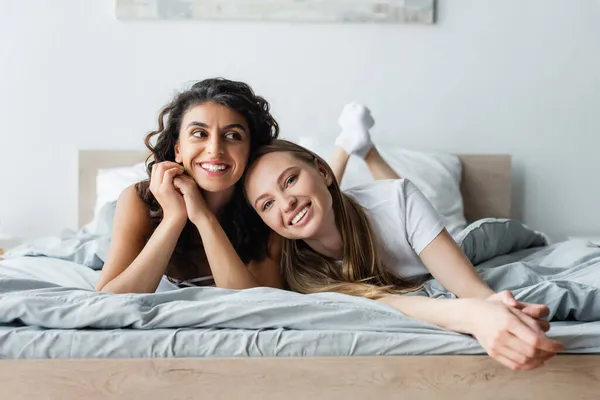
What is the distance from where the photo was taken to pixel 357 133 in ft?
Answer: 8.13

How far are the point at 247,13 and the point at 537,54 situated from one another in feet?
4.09

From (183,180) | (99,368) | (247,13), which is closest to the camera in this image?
(99,368)

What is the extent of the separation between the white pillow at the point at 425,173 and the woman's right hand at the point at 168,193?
1153mm

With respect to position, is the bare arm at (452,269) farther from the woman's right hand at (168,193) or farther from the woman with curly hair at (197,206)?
the woman's right hand at (168,193)

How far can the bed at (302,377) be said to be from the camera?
1.25m

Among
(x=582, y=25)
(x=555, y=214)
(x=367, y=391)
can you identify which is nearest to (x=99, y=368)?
(x=367, y=391)

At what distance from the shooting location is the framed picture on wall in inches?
123

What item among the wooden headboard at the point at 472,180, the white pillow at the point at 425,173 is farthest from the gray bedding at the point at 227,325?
the wooden headboard at the point at 472,180

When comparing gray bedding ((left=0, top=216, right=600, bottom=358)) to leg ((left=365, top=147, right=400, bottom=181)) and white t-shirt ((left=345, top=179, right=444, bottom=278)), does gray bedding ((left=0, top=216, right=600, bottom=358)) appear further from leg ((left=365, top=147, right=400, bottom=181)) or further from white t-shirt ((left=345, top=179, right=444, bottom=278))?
leg ((left=365, top=147, right=400, bottom=181))

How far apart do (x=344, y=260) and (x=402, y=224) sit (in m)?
0.16

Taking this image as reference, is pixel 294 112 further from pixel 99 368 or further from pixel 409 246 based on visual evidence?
pixel 99 368

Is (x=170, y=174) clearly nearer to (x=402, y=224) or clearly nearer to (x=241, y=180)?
(x=241, y=180)

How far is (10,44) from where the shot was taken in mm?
3146

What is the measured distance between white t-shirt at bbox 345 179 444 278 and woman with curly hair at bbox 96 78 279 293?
27cm
